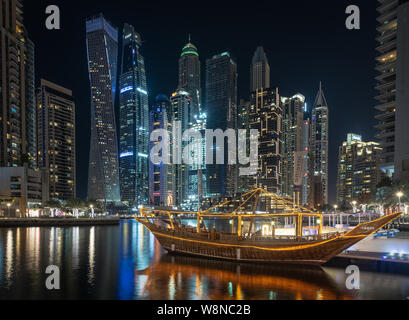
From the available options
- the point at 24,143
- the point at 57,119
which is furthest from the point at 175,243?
the point at 57,119

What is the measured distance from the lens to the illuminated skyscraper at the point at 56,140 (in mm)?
145750

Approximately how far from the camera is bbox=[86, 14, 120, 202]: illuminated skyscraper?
578 feet

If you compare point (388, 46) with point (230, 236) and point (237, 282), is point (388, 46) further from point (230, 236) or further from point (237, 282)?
point (237, 282)

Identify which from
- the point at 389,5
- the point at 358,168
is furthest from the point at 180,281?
the point at 358,168

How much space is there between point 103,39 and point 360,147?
165 metres

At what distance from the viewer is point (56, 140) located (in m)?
150

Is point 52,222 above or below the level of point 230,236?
below

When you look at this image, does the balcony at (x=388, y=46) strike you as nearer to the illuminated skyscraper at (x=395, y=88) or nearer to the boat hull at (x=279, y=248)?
the illuminated skyscraper at (x=395, y=88)

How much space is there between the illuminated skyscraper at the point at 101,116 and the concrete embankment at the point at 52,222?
292 feet

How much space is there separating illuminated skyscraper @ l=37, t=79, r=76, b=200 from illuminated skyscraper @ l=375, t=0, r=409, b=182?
12960 centimetres

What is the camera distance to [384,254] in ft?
78.4

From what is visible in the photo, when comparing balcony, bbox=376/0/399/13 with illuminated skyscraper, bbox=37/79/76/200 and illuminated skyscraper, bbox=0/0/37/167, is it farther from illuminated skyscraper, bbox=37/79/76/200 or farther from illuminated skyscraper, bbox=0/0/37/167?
illuminated skyscraper, bbox=37/79/76/200

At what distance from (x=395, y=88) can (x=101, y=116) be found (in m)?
149
